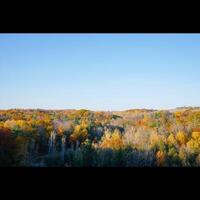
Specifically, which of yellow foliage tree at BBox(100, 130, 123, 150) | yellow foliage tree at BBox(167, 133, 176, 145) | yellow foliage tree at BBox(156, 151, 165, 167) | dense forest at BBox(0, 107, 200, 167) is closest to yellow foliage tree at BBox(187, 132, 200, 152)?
dense forest at BBox(0, 107, 200, 167)

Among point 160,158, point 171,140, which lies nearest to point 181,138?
Answer: point 171,140

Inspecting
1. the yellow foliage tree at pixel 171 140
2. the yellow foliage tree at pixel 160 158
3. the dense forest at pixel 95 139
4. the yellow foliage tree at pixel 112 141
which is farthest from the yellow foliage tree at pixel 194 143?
the yellow foliage tree at pixel 112 141

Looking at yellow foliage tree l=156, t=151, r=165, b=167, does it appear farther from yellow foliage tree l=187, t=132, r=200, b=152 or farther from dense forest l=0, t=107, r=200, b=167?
yellow foliage tree l=187, t=132, r=200, b=152

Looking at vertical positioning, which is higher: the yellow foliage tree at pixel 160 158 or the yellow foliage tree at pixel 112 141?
the yellow foliage tree at pixel 112 141

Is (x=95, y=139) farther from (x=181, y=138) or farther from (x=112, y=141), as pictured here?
(x=181, y=138)

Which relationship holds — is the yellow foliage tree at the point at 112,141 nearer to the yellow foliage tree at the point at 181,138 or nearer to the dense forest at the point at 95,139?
the dense forest at the point at 95,139
